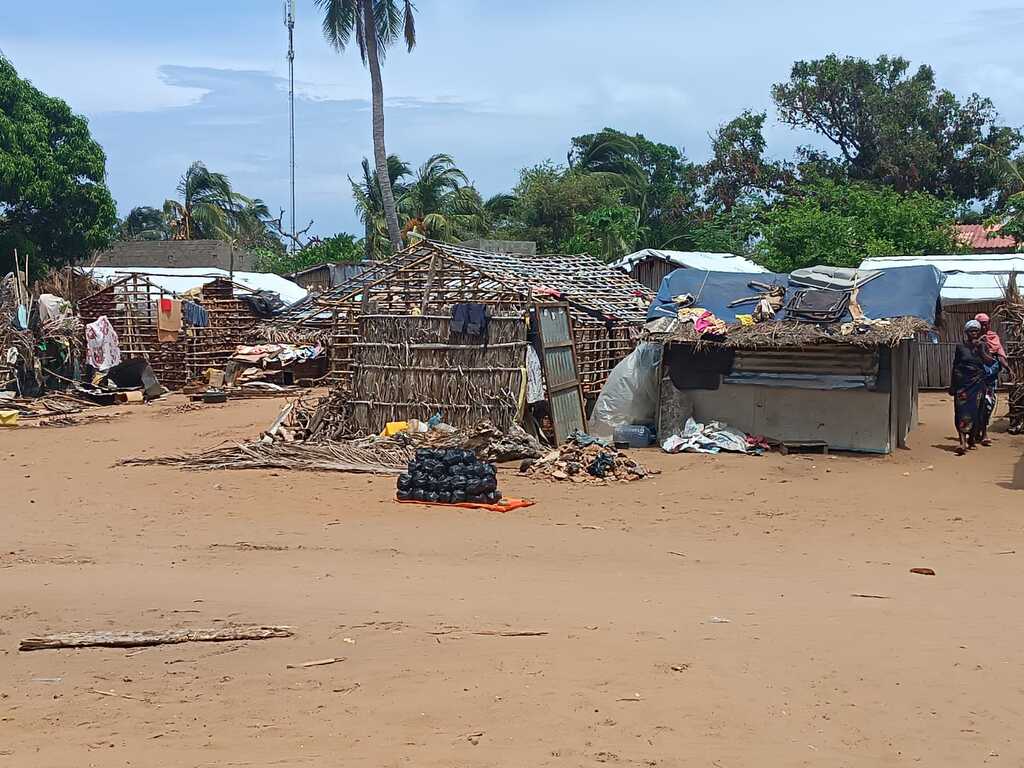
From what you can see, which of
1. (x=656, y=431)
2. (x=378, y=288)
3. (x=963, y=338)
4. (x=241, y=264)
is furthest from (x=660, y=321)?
(x=241, y=264)

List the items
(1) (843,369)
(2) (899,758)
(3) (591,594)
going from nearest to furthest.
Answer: (2) (899,758)
(3) (591,594)
(1) (843,369)

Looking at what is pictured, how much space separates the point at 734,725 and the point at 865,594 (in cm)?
270

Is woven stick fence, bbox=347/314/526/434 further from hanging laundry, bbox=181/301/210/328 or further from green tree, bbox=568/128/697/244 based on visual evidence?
green tree, bbox=568/128/697/244

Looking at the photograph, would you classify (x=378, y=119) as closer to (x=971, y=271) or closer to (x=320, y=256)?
(x=320, y=256)

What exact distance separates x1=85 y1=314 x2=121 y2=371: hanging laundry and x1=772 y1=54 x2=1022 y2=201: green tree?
78.5ft

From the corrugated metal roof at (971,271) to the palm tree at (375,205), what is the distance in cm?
1672

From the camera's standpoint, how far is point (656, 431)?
14758 millimetres

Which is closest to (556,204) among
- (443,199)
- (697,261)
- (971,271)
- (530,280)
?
(443,199)

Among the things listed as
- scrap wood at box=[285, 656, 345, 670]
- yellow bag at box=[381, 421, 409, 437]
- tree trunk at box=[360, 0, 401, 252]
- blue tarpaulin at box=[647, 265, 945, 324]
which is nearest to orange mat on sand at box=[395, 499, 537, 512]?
yellow bag at box=[381, 421, 409, 437]

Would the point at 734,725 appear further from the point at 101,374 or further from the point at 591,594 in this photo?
the point at 101,374

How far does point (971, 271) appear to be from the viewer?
2167 centimetres

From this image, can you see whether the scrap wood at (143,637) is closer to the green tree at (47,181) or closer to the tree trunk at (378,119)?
the green tree at (47,181)

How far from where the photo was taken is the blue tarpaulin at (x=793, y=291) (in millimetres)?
13586

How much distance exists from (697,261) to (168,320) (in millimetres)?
12496
